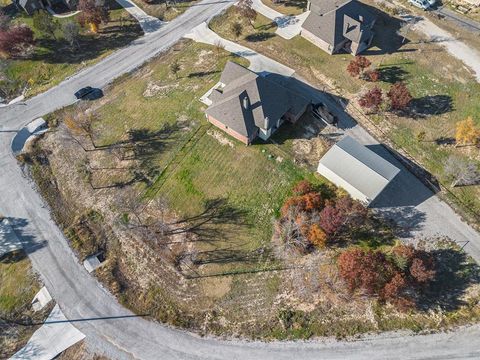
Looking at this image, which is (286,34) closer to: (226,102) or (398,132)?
(226,102)

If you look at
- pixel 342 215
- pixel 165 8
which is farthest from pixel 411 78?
pixel 165 8

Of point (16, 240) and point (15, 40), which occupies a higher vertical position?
point (15, 40)

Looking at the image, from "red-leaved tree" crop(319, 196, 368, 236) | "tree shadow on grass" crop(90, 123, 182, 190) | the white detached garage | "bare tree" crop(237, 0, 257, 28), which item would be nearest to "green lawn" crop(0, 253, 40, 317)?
"tree shadow on grass" crop(90, 123, 182, 190)

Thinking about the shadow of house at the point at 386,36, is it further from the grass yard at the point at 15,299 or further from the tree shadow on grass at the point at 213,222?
the grass yard at the point at 15,299

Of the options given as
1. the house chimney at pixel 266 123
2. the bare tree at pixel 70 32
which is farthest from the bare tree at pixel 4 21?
the house chimney at pixel 266 123

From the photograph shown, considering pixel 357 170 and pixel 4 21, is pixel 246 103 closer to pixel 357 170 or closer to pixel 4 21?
pixel 357 170

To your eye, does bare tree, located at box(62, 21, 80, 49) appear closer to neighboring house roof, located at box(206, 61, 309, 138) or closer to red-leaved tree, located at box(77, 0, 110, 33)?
red-leaved tree, located at box(77, 0, 110, 33)

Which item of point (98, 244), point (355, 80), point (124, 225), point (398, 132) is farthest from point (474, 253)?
point (98, 244)
